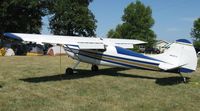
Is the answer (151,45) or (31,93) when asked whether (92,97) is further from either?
(151,45)

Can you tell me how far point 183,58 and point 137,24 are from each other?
5709 cm

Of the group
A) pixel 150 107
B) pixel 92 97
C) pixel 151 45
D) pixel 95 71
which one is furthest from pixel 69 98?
pixel 151 45

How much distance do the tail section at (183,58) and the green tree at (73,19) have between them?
154 feet

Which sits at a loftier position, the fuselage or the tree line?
the tree line

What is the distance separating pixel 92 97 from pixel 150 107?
1969 millimetres

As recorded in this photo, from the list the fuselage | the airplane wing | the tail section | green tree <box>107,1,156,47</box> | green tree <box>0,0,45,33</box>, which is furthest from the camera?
green tree <box>107,1,156,47</box>

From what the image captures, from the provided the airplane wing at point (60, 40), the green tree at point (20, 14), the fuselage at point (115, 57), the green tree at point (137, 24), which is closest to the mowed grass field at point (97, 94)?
the fuselage at point (115, 57)

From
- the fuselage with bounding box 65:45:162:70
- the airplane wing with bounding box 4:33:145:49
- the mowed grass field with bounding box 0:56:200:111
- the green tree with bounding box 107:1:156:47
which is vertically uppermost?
the green tree with bounding box 107:1:156:47

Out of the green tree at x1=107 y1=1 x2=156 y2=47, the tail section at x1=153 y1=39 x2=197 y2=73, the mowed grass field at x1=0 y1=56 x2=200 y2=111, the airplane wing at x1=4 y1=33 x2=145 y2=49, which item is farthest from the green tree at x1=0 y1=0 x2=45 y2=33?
the tail section at x1=153 y1=39 x2=197 y2=73

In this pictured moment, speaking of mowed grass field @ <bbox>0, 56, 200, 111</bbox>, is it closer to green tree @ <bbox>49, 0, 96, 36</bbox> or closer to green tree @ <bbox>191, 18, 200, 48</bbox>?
green tree @ <bbox>49, 0, 96, 36</bbox>

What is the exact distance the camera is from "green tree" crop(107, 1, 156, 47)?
2717 inches

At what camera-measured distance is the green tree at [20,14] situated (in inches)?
1658

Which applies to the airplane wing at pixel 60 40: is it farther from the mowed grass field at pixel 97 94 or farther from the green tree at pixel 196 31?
the green tree at pixel 196 31

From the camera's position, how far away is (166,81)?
14.3m
